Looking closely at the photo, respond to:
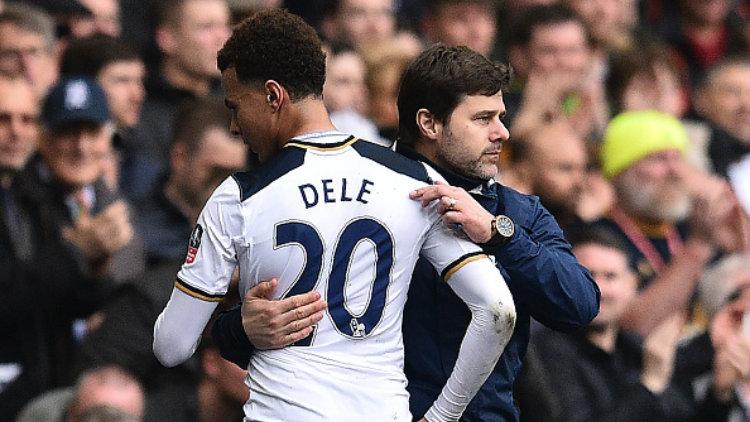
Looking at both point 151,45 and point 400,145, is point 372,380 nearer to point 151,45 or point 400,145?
point 400,145

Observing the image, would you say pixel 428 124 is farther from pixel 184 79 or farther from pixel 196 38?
pixel 184 79

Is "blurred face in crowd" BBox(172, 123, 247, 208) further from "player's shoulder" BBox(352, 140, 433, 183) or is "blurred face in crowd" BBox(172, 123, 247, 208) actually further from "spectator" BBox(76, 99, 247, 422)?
"player's shoulder" BBox(352, 140, 433, 183)

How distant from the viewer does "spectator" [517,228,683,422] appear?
25.3 ft

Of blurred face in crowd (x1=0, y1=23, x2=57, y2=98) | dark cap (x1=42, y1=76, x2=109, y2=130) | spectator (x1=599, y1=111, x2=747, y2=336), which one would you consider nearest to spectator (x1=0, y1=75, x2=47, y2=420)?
dark cap (x1=42, y1=76, x2=109, y2=130)

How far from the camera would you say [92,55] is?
8852 millimetres

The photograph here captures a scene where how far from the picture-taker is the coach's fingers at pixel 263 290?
4852 mm

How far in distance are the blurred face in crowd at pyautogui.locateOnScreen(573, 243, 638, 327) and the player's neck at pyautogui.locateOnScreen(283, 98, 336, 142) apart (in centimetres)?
375

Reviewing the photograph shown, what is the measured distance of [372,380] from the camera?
487cm

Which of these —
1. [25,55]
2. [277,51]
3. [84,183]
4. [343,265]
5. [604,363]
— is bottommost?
[604,363]

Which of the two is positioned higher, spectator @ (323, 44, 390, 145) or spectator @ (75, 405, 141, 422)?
spectator @ (323, 44, 390, 145)

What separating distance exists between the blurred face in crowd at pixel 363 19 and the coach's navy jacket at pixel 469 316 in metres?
5.55

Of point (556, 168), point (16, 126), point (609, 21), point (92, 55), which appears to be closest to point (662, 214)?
point (556, 168)

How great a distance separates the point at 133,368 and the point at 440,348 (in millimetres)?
2679

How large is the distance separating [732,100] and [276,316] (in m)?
7.41
